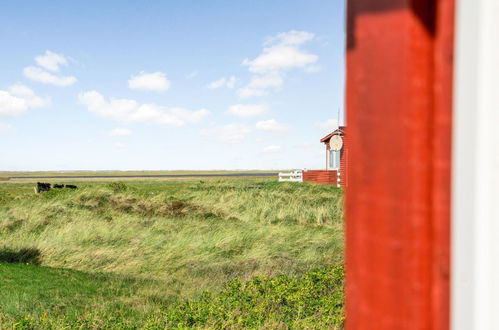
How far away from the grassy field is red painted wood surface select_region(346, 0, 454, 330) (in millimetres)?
3481

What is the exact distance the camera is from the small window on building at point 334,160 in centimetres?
2836

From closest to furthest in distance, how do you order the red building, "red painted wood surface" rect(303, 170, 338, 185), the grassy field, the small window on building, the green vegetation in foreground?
the green vegetation in foreground → the grassy field → the red building → "red painted wood surface" rect(303, 170, 338, 185) → the small window on building

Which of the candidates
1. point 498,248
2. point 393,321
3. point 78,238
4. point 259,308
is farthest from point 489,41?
point 78,238

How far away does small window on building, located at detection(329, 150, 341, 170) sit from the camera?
28.4 metres

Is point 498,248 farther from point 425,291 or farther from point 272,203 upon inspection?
point 272,203

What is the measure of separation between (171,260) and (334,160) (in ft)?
69.1

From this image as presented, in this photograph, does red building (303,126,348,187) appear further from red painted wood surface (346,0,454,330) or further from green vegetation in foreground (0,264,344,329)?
red painted wood surface (346,0,454,330)

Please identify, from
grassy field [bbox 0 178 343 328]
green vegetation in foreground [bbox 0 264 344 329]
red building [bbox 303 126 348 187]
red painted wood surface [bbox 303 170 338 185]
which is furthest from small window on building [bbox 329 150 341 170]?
green vegetation in foreground [bbox 0 264 344 329]

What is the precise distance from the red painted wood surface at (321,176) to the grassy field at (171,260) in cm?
933

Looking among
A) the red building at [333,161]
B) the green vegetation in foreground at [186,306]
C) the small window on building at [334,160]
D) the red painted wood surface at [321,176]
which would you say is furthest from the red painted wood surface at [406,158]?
the small window on building at [334,160]

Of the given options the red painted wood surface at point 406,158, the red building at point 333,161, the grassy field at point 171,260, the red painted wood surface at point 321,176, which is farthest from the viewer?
the red painted wood surface at point 321,176

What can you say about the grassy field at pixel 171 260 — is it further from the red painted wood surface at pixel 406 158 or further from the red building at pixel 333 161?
the red building at pixel 333 161

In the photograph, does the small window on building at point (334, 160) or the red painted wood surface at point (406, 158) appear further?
the small window on building at point (334, 160)

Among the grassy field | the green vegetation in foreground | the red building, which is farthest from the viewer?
the red building
